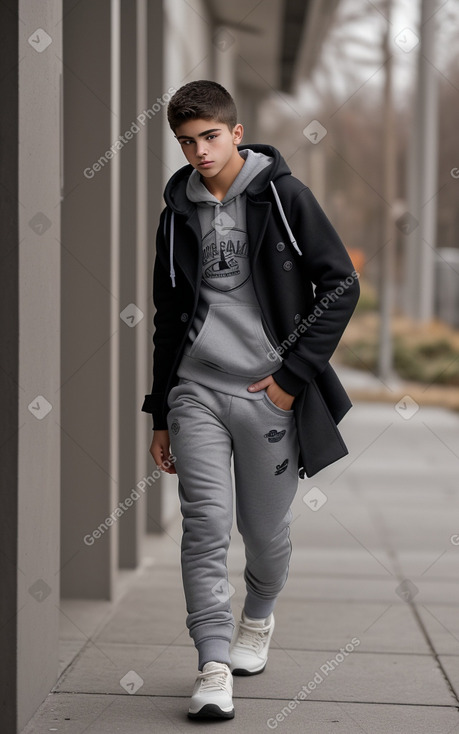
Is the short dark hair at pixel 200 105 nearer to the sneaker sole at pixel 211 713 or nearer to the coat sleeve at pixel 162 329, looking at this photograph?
the coat sleeve at pixel 162 329

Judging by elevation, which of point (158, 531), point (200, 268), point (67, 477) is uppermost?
point (200, 268)

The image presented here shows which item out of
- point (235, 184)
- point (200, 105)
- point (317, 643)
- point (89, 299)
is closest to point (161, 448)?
point (235, 184)

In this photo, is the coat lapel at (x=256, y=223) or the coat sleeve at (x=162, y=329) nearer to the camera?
the coat lapel at (x=256, y=223)

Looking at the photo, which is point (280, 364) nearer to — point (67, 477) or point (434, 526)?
point (67, 477)

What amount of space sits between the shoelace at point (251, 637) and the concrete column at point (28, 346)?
68 cm

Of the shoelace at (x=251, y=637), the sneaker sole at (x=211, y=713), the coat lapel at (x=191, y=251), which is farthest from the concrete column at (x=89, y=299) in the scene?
the sneaker sole at (x=211, y=713)

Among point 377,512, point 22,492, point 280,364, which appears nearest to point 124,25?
point 280,364

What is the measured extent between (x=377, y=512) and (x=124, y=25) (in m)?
3.55

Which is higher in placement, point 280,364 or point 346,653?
point 280,364

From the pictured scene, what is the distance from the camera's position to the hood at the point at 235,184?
3389mm

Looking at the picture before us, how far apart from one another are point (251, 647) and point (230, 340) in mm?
1109

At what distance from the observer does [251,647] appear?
12.5 feet

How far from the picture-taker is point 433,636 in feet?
14.4

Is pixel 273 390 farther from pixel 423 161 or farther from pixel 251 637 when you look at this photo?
pixel 423 161
